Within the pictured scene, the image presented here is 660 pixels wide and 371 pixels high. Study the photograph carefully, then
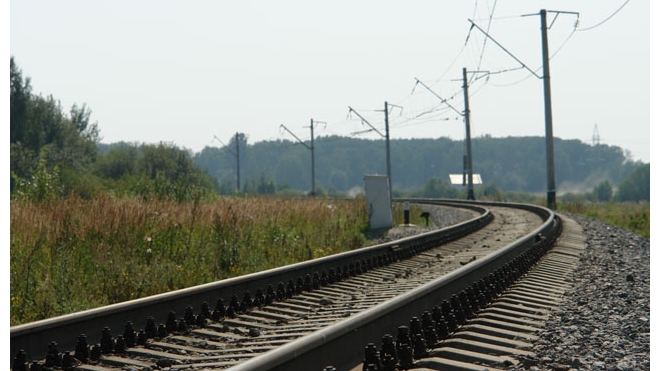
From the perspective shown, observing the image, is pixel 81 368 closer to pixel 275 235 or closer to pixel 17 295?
pixel 17 295

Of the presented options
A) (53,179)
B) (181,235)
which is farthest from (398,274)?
(53,179)

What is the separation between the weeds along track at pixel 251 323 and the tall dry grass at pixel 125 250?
1.56 metres

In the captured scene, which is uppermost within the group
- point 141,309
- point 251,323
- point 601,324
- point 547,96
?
point 547,96

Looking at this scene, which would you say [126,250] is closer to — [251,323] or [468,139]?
[251,323]

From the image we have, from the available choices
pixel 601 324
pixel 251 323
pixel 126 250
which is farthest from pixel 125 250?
pixel 601 324

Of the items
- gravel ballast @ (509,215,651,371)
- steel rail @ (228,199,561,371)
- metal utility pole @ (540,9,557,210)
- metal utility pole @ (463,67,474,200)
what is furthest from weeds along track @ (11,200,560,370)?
metal utility pole @ (463,67,474,200)

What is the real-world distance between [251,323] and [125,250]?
3.71 metres

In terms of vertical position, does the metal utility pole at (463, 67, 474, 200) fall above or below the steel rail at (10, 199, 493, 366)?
above

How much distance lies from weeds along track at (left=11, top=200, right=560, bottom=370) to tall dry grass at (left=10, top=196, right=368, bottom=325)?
61.5 inches

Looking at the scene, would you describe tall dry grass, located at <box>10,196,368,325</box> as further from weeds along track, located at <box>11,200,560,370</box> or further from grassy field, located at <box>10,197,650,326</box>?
weeds along track, located at <box>11,200,560,370</box>

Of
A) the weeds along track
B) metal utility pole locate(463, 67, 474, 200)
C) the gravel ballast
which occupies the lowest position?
the gravel ballast

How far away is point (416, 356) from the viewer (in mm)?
4906

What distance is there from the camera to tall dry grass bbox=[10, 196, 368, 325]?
7980mm

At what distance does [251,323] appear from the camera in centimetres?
650
